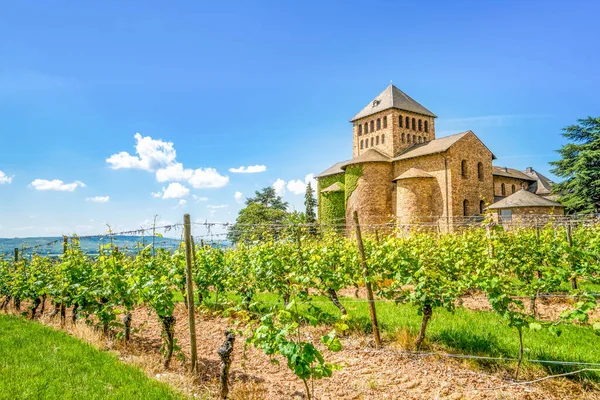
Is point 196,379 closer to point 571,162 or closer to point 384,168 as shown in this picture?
point 384,168

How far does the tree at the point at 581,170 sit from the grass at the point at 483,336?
22856 millimetres

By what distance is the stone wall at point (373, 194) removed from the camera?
25172mm

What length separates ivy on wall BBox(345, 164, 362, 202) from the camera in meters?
26.1

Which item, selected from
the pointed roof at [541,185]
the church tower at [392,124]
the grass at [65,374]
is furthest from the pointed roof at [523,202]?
the grass at [65,374]

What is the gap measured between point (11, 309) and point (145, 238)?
6297mm

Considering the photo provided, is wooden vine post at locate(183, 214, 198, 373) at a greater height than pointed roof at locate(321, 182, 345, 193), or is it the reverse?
pointed roof at locate(321, 182, 345, 193)

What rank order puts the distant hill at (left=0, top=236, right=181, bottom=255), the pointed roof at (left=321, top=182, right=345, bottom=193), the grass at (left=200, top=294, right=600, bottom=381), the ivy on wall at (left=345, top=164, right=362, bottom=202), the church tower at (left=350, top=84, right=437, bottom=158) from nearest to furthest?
the grass at (left=200, top=294, right=600, bottom=381)
the distant hill at (left=0, top=236, right=181, bottom=255)
the ivy on wall at (left=345, top=164, right=362, bottom=202)
the pointed roof at (left=321, top=182, right=345, bottom=193)
the church tower at (left=350, top=84, right=437, bottom=158)

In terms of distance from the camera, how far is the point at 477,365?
195 inches

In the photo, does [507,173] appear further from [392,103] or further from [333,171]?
[333,171]

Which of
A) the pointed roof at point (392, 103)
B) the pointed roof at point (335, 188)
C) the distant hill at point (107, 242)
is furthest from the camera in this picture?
the pointed roof at point (392, 103)

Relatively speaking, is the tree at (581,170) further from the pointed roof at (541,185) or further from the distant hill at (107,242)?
the distant hill at (107,242)

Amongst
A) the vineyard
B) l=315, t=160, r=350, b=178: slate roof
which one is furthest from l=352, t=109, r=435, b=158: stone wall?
the vineyard

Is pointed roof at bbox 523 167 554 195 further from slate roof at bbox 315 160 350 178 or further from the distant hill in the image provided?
the distant hill

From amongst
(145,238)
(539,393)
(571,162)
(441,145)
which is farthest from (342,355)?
(571,162)
